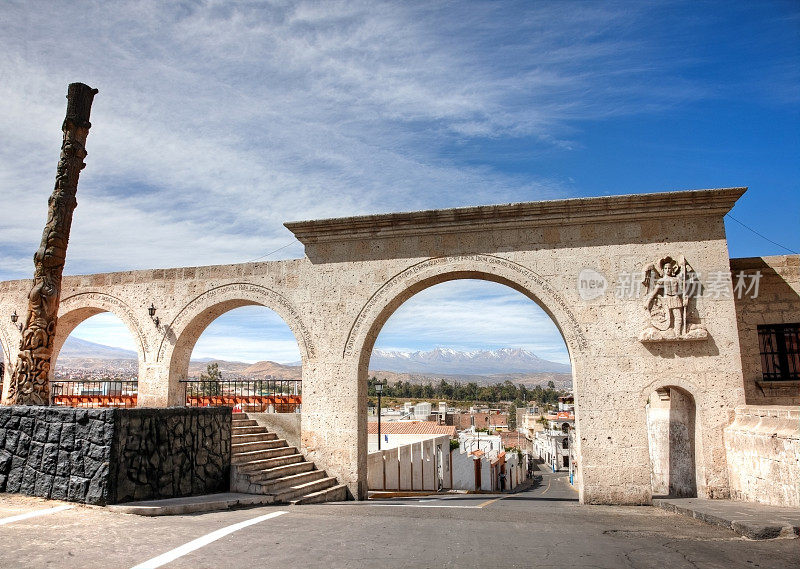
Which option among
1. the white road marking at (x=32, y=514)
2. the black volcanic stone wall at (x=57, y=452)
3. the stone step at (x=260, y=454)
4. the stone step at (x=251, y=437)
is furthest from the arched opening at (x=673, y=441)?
the white road marking at (x=32, y=514)

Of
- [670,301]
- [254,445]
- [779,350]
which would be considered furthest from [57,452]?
[779,350]

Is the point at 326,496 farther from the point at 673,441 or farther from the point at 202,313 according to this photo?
the point at 673,441

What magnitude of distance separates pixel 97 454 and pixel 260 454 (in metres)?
3.22

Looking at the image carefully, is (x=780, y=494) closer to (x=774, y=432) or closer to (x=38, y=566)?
(x=774, y=432)

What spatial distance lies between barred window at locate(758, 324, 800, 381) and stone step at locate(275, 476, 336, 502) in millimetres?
7888

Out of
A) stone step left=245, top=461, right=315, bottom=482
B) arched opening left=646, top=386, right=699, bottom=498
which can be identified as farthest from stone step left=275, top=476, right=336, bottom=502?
arched opening left=646, top=386, right=699, bottom=498

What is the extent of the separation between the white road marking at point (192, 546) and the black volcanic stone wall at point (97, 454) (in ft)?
6.27

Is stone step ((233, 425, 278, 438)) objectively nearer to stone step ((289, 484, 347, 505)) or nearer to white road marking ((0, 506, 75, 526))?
stone step ((289, 484, 347, 505))

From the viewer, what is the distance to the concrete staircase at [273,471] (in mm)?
8922

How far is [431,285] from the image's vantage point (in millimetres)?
10570

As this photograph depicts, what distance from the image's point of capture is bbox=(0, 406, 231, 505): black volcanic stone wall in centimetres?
727

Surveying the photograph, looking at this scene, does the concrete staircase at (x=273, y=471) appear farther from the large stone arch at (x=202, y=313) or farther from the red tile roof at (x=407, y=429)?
the red tile roof at (x=407, y=429)

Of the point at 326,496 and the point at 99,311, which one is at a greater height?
the point at 99,311

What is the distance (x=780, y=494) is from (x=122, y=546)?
760 centimetres
